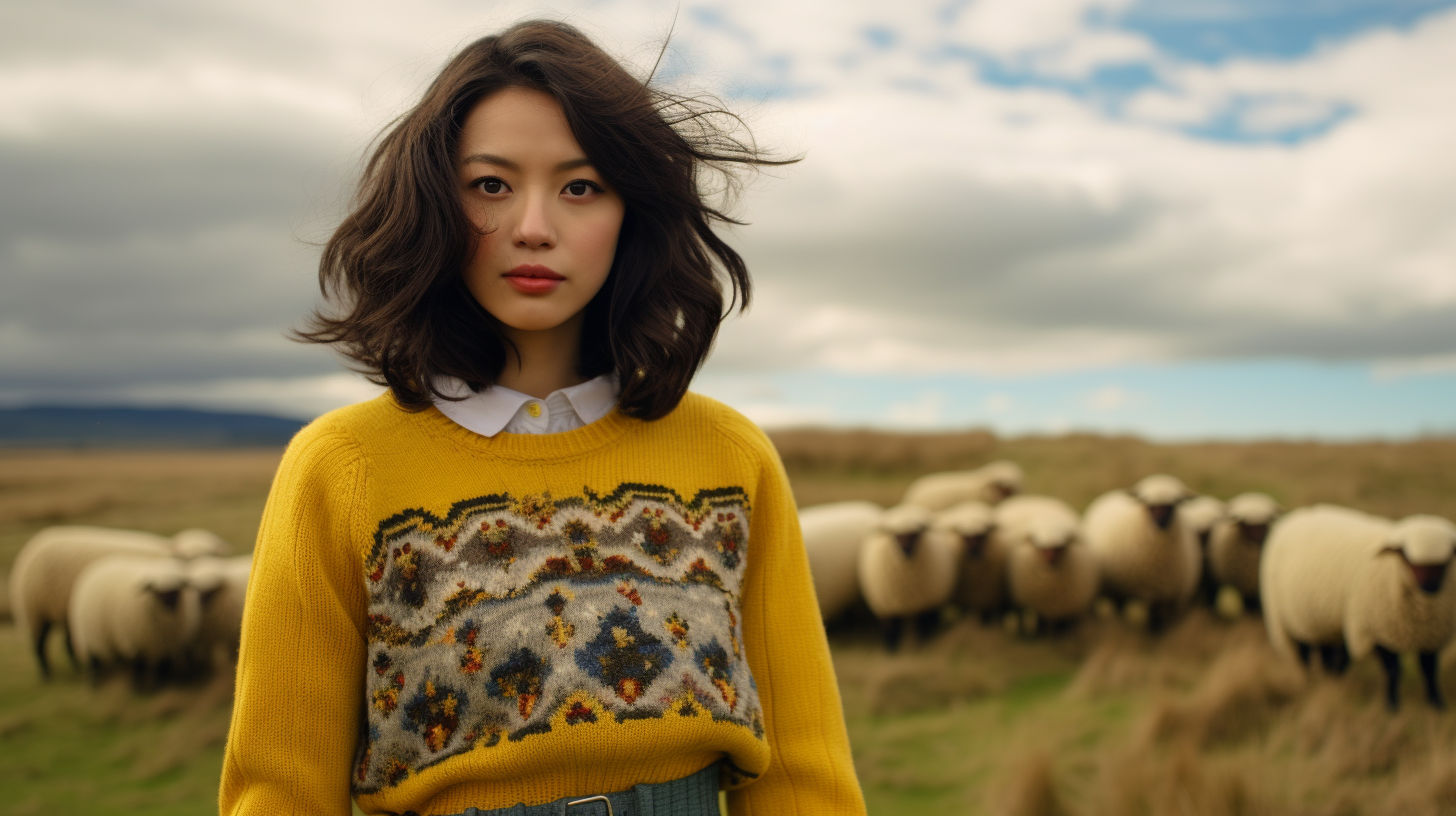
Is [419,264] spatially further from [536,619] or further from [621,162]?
[536,619]

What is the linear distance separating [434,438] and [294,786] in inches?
22.8

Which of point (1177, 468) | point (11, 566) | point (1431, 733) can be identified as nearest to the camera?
point (1431, 733)

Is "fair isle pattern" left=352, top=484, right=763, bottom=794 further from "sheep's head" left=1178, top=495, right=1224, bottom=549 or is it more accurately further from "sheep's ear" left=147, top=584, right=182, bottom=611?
"sheep's head" left=1178, top=495, right=1224, bottom=549

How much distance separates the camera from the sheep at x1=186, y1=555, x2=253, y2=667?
6191 millimetres

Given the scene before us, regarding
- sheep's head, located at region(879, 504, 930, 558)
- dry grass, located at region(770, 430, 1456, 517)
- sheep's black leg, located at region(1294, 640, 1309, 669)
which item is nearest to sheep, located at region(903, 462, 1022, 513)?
dry grass, located at region(770, 430, 1456, 517)

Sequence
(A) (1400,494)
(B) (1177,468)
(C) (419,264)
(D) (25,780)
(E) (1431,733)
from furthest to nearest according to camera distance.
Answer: (B) (1177,468) < (A) (1400,494) < (D) (25,780) < (E) (1431,733) < (C) (419,264)

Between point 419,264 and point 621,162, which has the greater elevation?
point 621,162

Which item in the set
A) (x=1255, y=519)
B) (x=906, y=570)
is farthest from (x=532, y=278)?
(x=1255, y=519)

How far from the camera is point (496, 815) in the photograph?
1363mm

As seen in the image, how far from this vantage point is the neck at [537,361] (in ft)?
5.38

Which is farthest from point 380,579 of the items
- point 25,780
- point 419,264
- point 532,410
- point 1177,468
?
point 1177,468

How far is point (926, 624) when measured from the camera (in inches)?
281

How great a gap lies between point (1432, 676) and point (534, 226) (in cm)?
579

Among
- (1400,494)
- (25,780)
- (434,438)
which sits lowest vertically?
(25,780)
